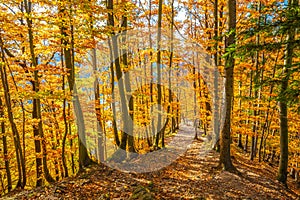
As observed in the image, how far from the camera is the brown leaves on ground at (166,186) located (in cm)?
642

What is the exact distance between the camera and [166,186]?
23.5 feet

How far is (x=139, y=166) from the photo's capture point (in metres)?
9.16

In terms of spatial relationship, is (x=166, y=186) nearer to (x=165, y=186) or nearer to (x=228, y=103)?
(x=165, y=186)

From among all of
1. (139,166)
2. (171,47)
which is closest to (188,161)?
(139,166)

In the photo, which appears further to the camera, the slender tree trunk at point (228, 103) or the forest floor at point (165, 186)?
the slender tree trunk at point (228, 103)

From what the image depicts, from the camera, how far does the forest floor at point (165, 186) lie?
641 centimetres

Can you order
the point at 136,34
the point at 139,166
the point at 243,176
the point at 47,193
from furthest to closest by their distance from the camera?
the point at 136,34 → the point at 139,166 → the point at 243,176 → the point at 47,193

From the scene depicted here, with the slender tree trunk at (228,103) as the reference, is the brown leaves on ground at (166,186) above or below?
below

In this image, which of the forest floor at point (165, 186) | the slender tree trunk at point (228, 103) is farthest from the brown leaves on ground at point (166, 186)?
the slender tree trunk at point (228, 103)

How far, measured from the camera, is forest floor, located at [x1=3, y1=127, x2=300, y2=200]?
6.41 metres

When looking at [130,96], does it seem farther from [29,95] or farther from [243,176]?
[243,176]

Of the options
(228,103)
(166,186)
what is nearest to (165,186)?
(166,186)

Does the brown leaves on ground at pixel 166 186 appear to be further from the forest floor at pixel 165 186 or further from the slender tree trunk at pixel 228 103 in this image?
the slender tree trunk at pixel 228 103

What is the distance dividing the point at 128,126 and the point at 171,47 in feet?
17.5
